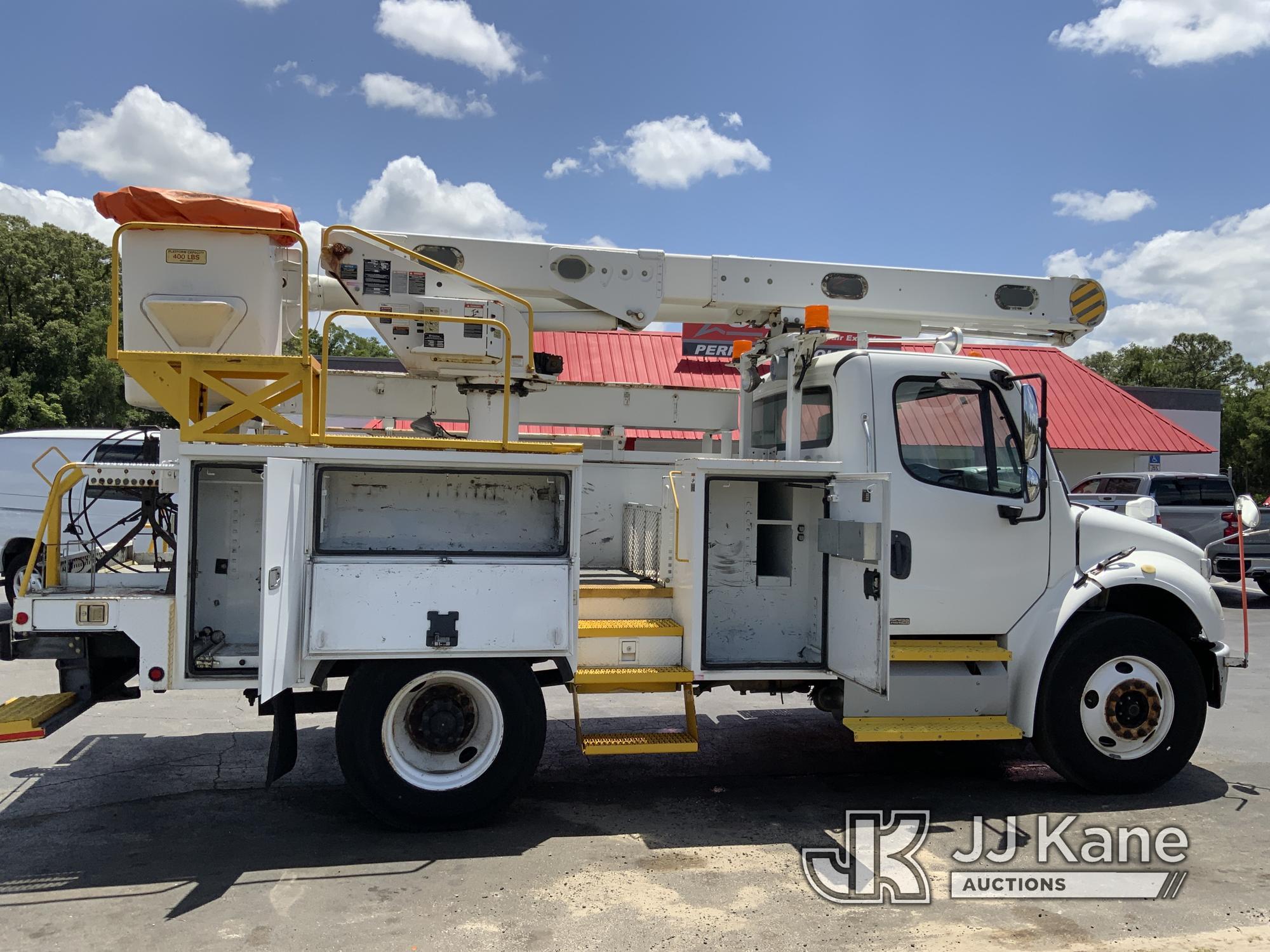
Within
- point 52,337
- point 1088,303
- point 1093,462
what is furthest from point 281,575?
point 52,337

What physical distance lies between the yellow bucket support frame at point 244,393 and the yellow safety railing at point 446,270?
1.82 ft

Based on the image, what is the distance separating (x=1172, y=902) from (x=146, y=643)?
5.00 meters

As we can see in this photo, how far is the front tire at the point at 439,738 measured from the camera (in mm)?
4859

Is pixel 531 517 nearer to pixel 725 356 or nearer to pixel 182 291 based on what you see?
pixel 182 291

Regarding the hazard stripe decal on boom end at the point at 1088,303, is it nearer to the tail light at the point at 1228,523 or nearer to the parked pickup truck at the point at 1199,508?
the tail light at the point at 1228,523

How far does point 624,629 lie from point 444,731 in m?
1.13

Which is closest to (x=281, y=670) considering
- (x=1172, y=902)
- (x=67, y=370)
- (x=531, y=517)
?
(x=531, y=517)

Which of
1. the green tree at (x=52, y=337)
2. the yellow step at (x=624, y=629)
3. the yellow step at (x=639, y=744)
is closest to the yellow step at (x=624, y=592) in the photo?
the yellow step at (x=624, y=629)

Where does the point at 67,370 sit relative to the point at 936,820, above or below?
above

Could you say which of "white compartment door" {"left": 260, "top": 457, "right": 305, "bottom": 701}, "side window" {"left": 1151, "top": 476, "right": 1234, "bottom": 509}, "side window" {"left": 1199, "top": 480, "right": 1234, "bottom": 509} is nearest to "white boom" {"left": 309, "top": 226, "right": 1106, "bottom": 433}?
"white compartment door" {"left": 260, "top": 457, "right": 305, "bottom": 701}

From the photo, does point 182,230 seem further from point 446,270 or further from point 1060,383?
point 1060,383

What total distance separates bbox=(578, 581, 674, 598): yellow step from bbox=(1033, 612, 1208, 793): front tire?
2.32 meters

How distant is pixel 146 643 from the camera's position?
4.65m

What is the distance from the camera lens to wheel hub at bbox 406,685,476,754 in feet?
16.4
